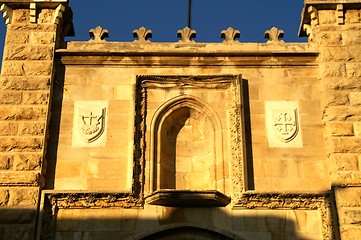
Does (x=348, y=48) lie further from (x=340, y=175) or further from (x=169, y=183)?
(x=169, y=183)

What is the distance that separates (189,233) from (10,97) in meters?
4.28

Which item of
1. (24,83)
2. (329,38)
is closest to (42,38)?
(24,83)

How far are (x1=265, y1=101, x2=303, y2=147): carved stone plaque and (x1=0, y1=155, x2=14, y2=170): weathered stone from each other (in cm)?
478

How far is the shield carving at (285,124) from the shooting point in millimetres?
12289

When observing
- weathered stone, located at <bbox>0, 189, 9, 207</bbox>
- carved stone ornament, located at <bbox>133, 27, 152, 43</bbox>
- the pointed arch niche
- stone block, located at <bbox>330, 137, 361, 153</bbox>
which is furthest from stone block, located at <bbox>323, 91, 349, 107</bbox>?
weathered stone, located at <bbox>0, 189, 9, 207</bbox>

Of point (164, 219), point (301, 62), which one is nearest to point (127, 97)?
point (164, 219)

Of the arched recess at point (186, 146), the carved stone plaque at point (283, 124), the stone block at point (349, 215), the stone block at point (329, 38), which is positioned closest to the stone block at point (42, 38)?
the arched recess at point (186, 146)

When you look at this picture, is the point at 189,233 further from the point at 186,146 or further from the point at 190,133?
the point at 190,133

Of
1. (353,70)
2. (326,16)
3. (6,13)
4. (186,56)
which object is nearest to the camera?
(353,70)

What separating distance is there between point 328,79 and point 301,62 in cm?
71

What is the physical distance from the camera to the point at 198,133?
42.2 feet

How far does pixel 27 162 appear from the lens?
11.8 metres

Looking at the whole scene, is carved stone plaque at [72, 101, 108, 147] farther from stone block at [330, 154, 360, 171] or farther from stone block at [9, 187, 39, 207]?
stone block at [330, 154, 360, 171]

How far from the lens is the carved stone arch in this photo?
11.3 metres
